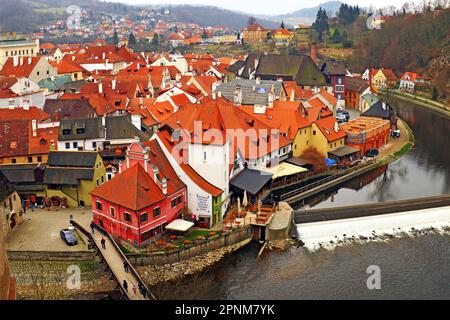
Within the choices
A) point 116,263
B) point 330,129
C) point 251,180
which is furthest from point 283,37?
point 116,263

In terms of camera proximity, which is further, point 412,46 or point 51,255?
point 412,46

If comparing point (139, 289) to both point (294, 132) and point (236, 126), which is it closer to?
point (236, 126)

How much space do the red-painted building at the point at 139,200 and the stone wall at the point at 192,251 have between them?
125 cm

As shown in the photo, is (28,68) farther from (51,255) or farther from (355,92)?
(51,255)

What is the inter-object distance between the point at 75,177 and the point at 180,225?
837 centimetres

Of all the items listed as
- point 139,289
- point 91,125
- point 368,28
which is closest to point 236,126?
point 91,125

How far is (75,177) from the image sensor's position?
33000 mm

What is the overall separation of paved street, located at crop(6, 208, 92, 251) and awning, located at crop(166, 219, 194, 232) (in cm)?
480

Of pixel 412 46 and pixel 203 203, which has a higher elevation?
pixel 412 46

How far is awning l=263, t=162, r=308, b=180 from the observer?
126 feet

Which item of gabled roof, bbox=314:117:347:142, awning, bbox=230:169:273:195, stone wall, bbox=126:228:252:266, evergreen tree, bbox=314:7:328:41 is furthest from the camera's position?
evergreen tree, bbox=314:7:328:41

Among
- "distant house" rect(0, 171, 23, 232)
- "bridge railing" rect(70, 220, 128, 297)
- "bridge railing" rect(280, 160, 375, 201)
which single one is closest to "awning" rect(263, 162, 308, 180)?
"bridge railing" rect(280, 160, 375, 201)

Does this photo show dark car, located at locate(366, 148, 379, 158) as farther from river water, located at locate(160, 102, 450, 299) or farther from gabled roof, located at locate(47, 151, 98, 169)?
gabled roof, located at locate(47, 151, 98, 169)

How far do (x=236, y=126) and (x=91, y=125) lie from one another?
36.8 feet
